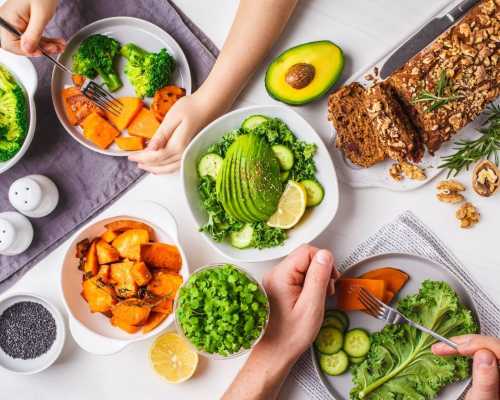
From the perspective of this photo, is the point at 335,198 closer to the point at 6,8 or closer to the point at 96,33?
the point at 96,33

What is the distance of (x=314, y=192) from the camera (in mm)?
1991

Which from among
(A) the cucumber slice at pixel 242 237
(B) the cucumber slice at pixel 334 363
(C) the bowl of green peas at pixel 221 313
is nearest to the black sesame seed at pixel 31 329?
(C) the bowl of green peas at pixel 221 313

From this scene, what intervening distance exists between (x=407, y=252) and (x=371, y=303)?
23 centimetres

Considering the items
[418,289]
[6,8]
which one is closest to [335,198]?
[418,289]

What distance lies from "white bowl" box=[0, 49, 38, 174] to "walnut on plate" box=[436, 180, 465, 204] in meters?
1.32

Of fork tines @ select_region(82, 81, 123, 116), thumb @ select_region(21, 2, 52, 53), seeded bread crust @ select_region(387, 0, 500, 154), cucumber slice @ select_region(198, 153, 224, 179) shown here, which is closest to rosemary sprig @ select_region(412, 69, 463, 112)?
seeded bread crust @ select_region(387, 0, 500, 154)

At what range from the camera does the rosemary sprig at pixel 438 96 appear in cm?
184

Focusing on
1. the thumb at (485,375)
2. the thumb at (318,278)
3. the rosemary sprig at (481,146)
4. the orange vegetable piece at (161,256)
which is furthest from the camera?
the orange vegetable piece at (161,256)

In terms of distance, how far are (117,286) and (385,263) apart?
2.81 ft

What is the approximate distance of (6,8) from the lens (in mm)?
1993

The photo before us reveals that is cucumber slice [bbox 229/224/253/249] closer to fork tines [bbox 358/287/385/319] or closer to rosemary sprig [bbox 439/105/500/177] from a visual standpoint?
fork tines [bbox 358/287/385/319]

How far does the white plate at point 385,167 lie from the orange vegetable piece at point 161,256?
587mm

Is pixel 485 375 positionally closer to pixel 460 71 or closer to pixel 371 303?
pixel 371 303

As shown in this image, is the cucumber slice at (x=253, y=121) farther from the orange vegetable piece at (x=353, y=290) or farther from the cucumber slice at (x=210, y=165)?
the orange vegetable piece at (x=353, y=290)
